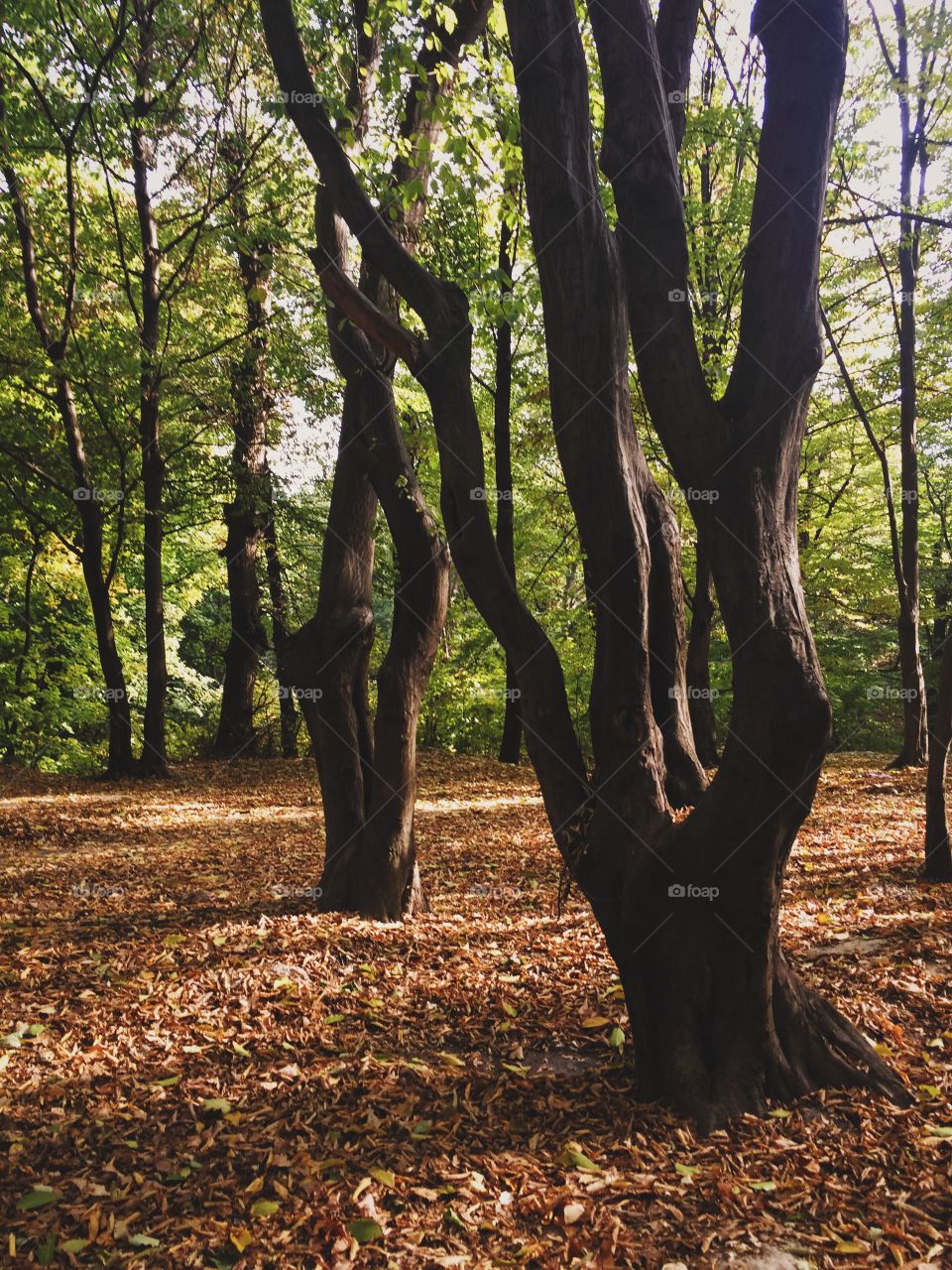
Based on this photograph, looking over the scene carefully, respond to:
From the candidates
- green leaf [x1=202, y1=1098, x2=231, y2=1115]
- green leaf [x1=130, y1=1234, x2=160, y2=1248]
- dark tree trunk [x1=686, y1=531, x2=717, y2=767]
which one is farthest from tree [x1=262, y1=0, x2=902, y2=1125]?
dark tree trunk [x1=686, y1=531, x2=717, y2=767]

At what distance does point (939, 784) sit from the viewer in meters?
5.69

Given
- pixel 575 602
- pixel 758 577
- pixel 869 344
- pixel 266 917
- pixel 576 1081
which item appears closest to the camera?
pixel 758 577

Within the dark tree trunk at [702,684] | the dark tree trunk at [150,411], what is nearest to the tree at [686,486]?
the dark tree trunk at [702,684]

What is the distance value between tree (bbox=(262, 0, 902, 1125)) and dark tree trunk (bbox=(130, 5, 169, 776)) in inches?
349

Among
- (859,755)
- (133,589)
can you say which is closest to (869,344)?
(859,755)

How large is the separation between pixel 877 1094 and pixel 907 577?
32.4 ft

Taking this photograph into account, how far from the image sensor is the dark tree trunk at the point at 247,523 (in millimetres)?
12539

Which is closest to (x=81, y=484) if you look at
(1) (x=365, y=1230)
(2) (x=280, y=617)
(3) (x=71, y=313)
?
(3) (x=71, y=313)

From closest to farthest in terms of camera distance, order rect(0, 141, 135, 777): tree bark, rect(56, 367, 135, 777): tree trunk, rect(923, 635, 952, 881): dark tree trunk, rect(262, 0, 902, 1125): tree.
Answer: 1. rect(262, 0, 902, 1125): tree
2. rect(923, 635, 952, 881): dark tree trunk
3. rect(0, 141, 135, 777): tree bark
4. rect(56, 367, 135, 777): tree trunk

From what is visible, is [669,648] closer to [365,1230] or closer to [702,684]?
[365,1230]

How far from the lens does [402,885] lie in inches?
223

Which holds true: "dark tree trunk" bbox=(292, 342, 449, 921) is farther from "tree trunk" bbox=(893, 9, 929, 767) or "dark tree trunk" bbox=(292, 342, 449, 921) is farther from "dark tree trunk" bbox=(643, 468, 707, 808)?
"tree trunk" bbox=(893, 9, 929, 767)

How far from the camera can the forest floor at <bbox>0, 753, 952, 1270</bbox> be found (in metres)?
2.55

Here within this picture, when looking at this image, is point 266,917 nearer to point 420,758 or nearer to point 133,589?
point 420,758
